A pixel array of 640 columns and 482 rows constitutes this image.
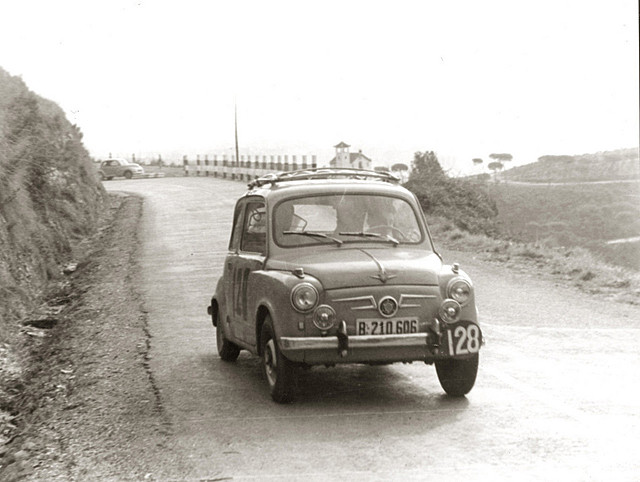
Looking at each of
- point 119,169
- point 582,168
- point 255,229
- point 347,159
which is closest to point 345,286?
point 255,229

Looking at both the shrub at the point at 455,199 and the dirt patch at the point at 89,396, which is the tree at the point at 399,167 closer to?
the shrub at the point at 455,199

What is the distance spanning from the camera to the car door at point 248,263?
8680mm

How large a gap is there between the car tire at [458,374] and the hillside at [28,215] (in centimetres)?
348

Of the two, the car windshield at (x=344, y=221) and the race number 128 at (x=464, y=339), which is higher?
the car windshield at (x=344, y=221)

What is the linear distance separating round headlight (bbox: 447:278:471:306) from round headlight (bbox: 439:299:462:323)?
4.5 inches

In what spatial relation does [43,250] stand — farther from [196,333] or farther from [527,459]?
[527,459]

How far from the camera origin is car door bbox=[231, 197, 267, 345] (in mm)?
8680

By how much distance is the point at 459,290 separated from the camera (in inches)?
309

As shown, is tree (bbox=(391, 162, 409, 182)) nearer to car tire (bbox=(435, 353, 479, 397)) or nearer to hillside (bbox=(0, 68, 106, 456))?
hillside (bbox=(0, 68, 106, 456))

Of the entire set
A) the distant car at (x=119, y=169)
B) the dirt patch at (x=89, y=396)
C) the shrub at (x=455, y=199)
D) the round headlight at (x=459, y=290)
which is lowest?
the distant car at (x=119, y=169)

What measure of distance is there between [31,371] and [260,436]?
446 centimetres

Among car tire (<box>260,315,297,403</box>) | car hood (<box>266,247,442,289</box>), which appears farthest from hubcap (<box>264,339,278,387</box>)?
car hood (<box>266,247,442,289</box>)

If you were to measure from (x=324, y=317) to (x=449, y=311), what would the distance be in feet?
3.19

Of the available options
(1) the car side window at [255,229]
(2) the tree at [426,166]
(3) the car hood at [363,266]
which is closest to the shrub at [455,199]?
(2) the tree at [426,166]
